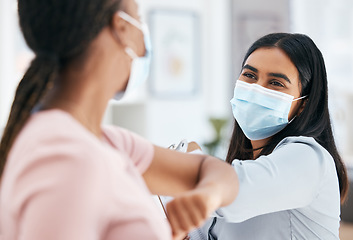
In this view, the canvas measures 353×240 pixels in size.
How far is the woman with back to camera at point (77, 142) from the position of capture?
2.06 feet

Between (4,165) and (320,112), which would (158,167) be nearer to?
(4,165)

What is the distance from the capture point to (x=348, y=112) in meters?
4.34

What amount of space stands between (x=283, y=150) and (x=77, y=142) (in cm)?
72

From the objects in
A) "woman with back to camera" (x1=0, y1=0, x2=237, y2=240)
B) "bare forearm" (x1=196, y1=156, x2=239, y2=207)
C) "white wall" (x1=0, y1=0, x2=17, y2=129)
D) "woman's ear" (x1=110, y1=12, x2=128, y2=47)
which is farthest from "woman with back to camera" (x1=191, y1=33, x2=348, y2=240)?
"white wall" (x1=0, y1=0, x2=17, y2=129)

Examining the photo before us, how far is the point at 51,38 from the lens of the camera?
0.73 m

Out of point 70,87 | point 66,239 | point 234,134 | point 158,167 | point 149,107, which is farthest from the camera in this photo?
point 149,107

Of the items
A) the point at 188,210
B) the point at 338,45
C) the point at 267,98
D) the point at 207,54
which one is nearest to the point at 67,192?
the point at 188,210

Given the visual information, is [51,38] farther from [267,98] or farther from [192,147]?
[267,98]

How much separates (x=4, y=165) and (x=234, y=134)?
40.3 inches

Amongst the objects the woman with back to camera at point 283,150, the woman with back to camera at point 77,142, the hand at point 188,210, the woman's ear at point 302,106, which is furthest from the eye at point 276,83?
the hand at point 188,210

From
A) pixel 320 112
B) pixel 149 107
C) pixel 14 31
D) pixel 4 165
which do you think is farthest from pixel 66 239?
pixel 149 107

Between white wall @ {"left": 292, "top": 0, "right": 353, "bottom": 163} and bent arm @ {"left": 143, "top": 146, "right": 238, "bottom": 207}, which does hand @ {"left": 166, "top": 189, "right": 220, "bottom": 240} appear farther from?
white wall @ {"left": 292, "top": 0, "right": 353, "bottom": 163}

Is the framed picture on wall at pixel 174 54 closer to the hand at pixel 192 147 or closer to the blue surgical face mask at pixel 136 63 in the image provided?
the hand at pixel 192 147

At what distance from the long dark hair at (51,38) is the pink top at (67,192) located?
4cm
